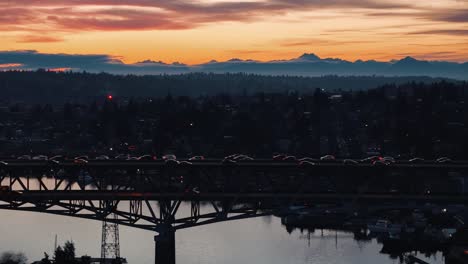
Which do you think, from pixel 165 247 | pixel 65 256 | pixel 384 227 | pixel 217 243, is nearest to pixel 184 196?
pixel 165 247

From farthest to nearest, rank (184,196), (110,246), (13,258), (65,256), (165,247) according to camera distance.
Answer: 1. (110,246)
2. (13,258)
3. (184,196)
4. (65,256)
5. (165,247)

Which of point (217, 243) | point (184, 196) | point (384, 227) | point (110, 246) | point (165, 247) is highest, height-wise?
point (184, 196)

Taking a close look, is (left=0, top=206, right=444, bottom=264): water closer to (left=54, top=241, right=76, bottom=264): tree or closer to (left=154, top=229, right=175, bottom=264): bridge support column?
(left=54, top=241, right=76, bottom=264): tree

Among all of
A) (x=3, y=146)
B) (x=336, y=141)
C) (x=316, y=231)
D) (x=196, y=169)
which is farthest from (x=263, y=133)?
(x=196, y=169)

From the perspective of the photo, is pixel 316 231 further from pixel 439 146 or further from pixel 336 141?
pixel 336 141

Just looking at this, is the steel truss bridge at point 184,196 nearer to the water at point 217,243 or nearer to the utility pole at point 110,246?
the utility pole at point 110,246

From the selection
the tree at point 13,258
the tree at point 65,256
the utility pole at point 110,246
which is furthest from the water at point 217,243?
the tree at point 65,256

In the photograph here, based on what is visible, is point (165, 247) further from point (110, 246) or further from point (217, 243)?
point (217, 243)
